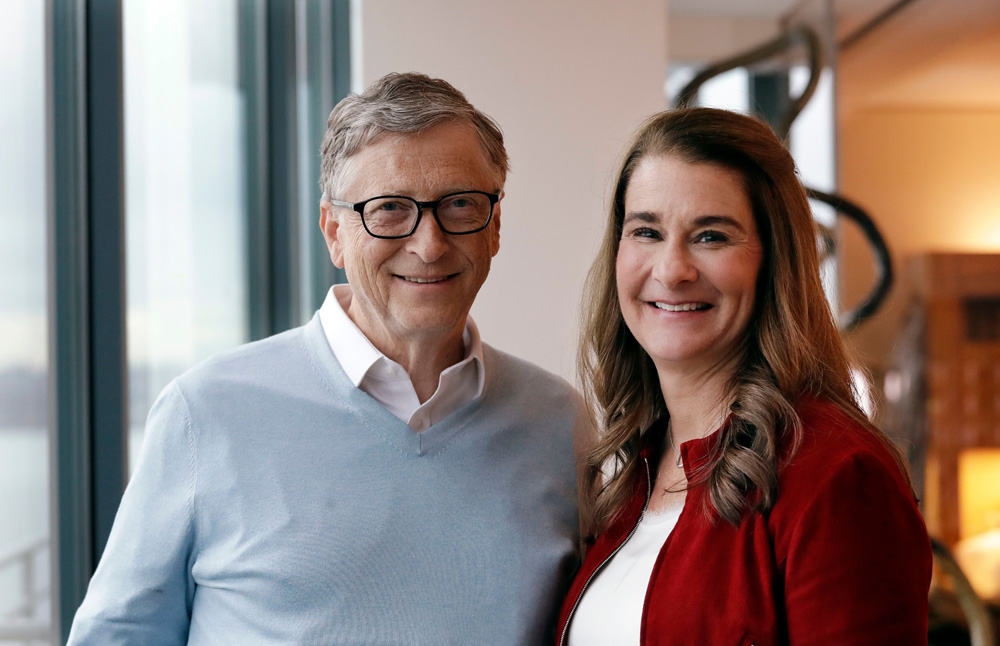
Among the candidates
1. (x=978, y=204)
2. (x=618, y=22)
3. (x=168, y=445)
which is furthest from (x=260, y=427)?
(x=978, y=204)

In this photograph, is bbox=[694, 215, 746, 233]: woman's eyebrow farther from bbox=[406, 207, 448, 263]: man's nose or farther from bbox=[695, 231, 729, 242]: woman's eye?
bbox=[406, 207, 448, 263]: man's nose

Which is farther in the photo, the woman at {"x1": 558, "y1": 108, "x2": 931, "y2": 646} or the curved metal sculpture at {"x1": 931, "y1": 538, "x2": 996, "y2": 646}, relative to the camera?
the curved metal sculpture at {"x1": 931, "y1": 538, "x2": 996, "y2": 646}

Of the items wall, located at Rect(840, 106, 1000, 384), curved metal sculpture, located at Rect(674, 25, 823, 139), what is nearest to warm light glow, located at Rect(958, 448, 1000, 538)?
wall, located at Rect(840, 106, 1000, 384)

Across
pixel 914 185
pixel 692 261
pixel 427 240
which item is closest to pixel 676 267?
pixel 692 261

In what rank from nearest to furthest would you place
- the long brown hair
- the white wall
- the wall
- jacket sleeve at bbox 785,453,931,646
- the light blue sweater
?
jacket sleeve at bbox 785,453,931,646, the long brown hair, the light blue sweater, the white wall, the wall

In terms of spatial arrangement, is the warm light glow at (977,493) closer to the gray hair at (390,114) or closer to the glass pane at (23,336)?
the gray hair at (390,114)

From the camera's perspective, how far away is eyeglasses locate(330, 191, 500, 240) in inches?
56.5

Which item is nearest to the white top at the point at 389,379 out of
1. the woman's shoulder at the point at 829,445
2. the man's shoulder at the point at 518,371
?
the man's shoulder at the point at 518,371

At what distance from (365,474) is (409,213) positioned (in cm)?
43

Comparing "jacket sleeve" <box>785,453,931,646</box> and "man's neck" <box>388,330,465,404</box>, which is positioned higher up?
"man's neck" <box>388,330,465,404</box>

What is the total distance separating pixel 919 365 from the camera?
3.97 meters

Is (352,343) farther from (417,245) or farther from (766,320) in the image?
(766,320)

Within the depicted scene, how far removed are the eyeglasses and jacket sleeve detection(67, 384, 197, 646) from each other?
1.51 ft

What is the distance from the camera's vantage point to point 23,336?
→ 1.80 metres
